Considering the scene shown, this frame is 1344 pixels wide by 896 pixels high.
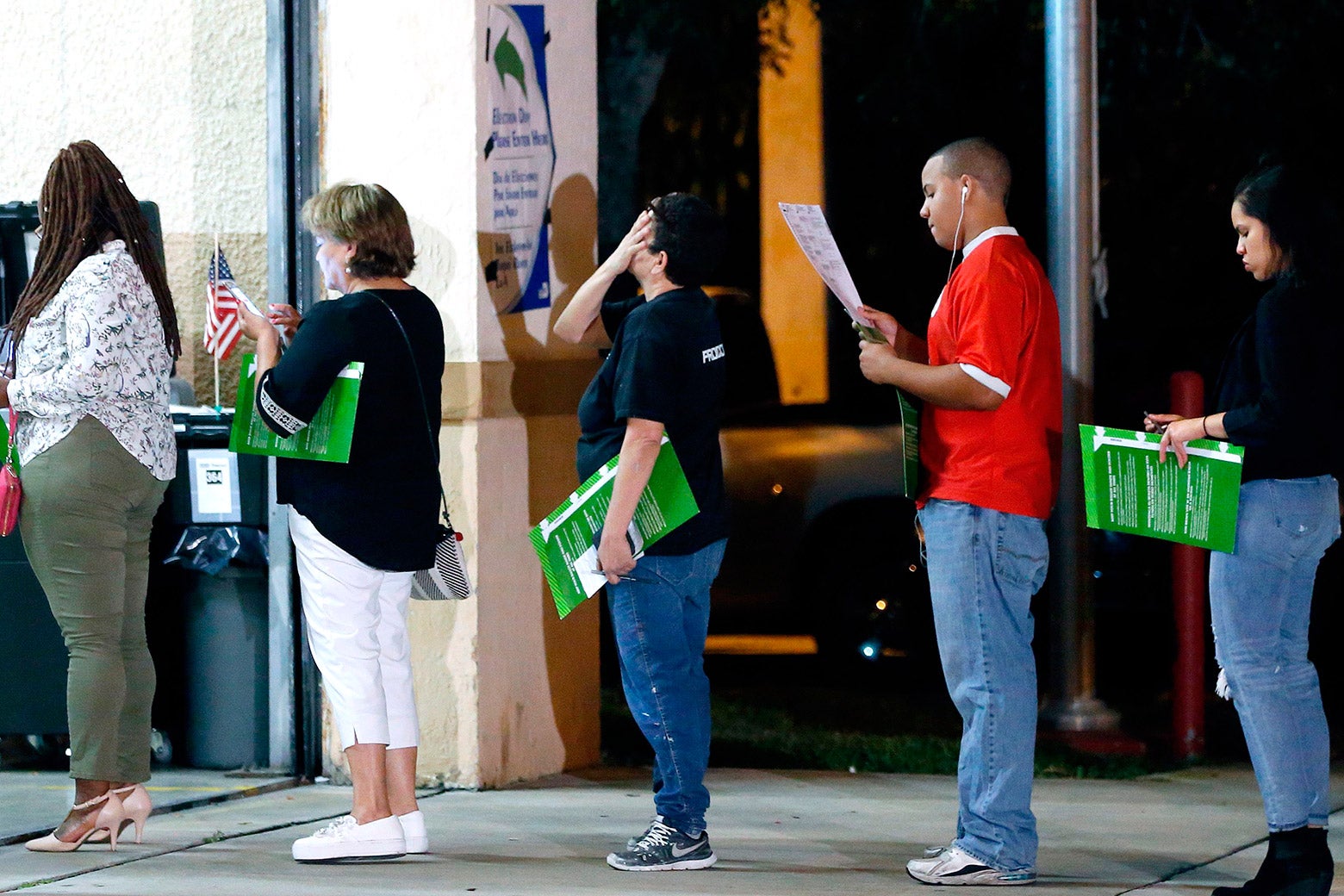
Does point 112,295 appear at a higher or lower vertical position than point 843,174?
lower

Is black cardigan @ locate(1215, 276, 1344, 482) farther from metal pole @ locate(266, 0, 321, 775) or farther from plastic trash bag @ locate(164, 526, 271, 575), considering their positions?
plastic trash bag @ locate(164, 526, 271, 575)

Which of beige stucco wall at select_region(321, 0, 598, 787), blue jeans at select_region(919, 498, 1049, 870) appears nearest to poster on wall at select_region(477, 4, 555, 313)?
beige stucco wall at select_region(321, 0, 598, 787)

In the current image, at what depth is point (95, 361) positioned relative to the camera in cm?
518

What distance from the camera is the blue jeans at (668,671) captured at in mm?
5164

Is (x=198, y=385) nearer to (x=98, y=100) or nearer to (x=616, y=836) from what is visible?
(x=98, y=100)

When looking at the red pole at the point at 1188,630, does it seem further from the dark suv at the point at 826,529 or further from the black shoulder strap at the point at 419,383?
the black shoulder strap at the point at 419,383

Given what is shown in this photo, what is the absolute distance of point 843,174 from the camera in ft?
64.2

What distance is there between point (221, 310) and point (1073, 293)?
3808 mm

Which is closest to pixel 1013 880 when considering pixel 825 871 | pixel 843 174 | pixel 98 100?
pixel 825 871

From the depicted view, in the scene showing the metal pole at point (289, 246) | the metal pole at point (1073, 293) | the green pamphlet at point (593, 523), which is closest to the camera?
the green pamphlet at point (593, 523)

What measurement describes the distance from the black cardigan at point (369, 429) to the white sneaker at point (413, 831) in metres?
0.71

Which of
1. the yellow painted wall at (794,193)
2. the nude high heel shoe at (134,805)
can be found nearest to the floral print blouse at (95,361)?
the nude high heel shoe at (134,805)

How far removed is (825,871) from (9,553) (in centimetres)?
313

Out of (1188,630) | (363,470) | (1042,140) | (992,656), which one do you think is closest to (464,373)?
(363,470)
